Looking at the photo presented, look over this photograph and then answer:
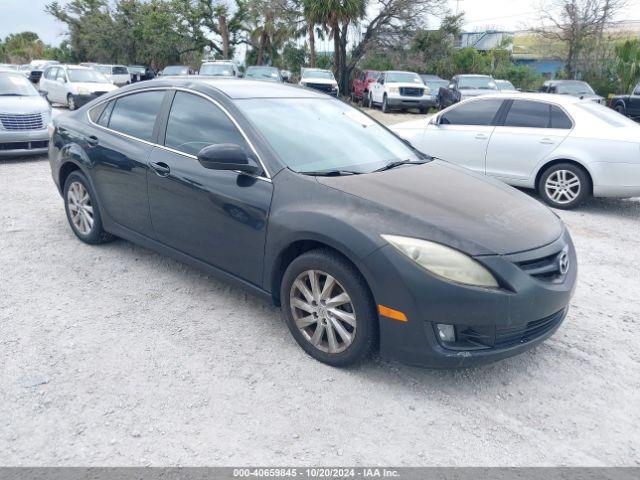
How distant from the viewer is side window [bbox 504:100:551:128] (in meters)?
7.47

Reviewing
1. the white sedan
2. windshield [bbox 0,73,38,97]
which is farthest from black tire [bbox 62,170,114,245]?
windshield [bbox 0,73,38,97]

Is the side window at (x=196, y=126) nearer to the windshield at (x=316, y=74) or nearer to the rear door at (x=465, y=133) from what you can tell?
the rear door at (x=465, y=133)

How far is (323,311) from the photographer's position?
3.19 m

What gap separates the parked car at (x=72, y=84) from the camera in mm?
16938

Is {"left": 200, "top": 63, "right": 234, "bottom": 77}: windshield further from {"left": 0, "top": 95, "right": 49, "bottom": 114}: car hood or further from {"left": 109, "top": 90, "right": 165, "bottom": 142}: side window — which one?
{"left": 109, "top": 90, "right": 165, "bottom": 142}: side window

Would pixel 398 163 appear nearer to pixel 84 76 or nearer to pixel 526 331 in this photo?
pixel 526 331

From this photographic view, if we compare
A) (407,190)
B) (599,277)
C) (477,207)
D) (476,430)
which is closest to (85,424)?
(476,430)

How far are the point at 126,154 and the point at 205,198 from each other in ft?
3.51

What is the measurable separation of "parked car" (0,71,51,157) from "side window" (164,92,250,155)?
6367 mm

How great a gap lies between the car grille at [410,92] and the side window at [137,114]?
60.4 feet

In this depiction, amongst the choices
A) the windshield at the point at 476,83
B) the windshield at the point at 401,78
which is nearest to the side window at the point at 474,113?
the windshield at the point at 476,83

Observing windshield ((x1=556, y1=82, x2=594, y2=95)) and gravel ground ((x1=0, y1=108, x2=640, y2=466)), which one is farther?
windshield ((x1=556, y1=82, x2=594, y2=95))

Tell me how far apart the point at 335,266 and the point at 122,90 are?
9.54 ft

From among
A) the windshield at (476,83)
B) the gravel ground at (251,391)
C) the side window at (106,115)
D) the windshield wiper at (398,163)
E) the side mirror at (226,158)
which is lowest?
the gravel ground at (251,391)
